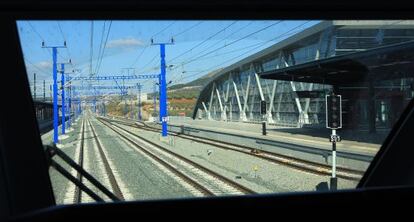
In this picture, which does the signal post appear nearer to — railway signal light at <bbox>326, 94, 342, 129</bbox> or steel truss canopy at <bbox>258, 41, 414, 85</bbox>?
railway signal light at <bbox>326, 94, 342, 129</bbox>

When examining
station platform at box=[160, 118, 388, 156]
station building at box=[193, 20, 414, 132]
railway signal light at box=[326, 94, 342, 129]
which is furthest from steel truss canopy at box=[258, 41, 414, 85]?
station platform at box=[160, 118, 388, 156]

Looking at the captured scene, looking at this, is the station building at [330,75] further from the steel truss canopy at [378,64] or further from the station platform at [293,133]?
the station platform at [293,133]

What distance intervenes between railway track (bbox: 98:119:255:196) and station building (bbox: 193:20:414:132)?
3.98 feet

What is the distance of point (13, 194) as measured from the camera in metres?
4.17

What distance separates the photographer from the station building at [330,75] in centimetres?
726

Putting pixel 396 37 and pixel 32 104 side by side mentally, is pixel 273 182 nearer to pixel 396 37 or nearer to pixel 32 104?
pixel 396 37

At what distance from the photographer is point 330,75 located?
18734 millimetres

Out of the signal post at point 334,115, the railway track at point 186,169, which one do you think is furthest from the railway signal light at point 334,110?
the railway track at point 186,169

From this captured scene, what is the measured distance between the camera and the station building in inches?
286

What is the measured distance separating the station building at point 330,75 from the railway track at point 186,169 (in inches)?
47.8

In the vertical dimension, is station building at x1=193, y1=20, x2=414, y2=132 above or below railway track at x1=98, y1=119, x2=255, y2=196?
above

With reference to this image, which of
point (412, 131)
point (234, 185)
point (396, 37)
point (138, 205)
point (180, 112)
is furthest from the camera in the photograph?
point (234, 185)
